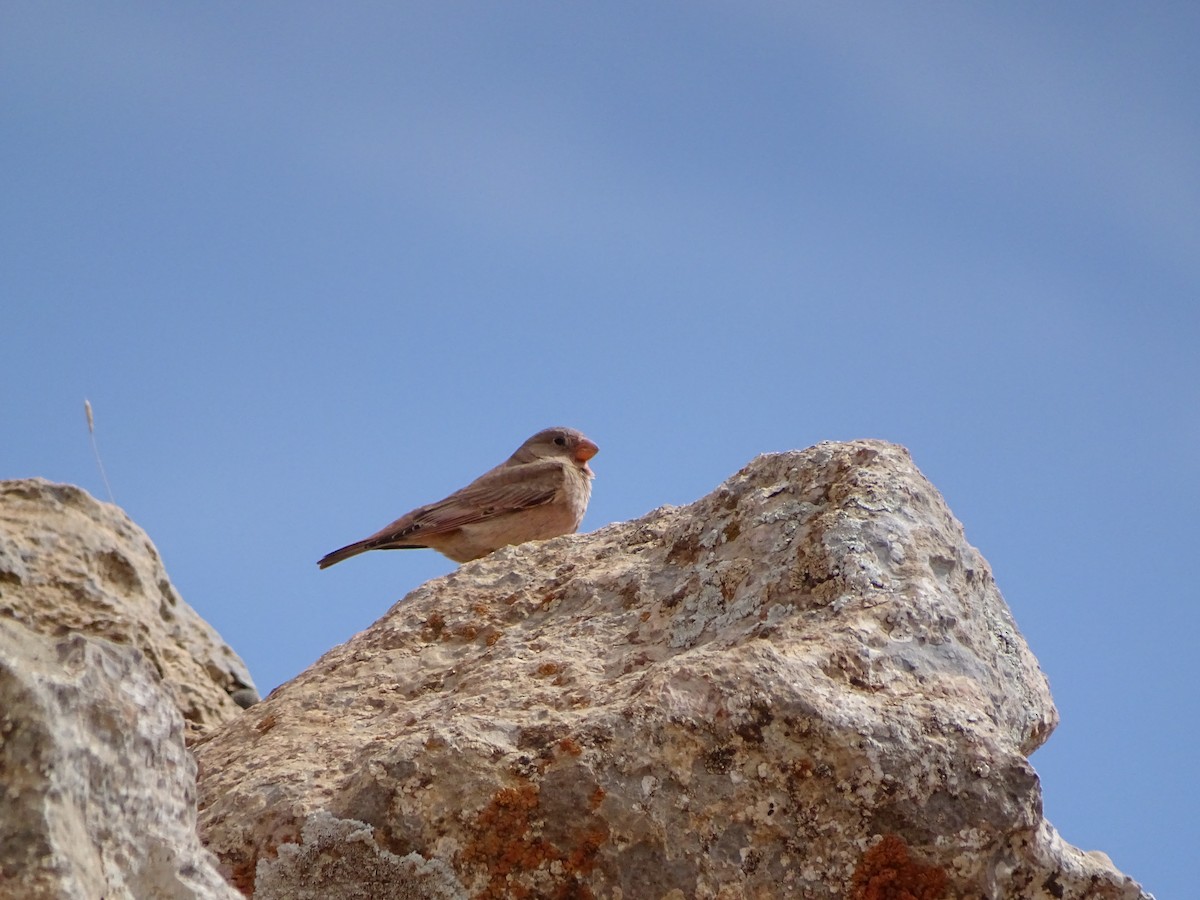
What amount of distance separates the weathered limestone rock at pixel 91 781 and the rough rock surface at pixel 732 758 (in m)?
0.61

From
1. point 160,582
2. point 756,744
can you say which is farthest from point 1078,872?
point 160,582

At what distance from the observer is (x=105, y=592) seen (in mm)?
4250

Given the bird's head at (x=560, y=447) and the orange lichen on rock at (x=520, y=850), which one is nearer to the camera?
the orange lichen on rock at (x=520, y=850)

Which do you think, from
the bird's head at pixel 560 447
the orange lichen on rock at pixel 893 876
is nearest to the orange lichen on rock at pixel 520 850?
the orange lichen on rock at pixel 893 876

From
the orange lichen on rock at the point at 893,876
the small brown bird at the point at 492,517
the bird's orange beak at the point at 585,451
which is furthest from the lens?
the bird's orange beak at the point at 585,451

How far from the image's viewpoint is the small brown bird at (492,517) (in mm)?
9703

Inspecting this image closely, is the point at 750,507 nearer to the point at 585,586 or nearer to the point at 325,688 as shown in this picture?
the point at 585,586

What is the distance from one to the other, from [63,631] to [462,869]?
1.55m

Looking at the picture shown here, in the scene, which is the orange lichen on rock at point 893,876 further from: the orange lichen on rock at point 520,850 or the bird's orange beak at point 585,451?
the bird's orange beak at point 585,451

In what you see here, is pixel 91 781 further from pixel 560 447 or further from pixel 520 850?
pixel 560 447

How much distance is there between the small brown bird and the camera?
9.70 metres

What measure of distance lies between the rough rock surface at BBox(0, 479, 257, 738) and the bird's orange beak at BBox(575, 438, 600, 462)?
595cm

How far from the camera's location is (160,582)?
15.5ft

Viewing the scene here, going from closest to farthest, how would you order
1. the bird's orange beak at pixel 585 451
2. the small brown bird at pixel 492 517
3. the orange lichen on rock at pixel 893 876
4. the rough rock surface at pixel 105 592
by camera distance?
1. the orange lichen on rock at pixel 893 876
2. the rough rock surface at pixel 105 592
3. the small brown bird at pixel 492 517
4. the bird's orange beak at pixel 585 451
